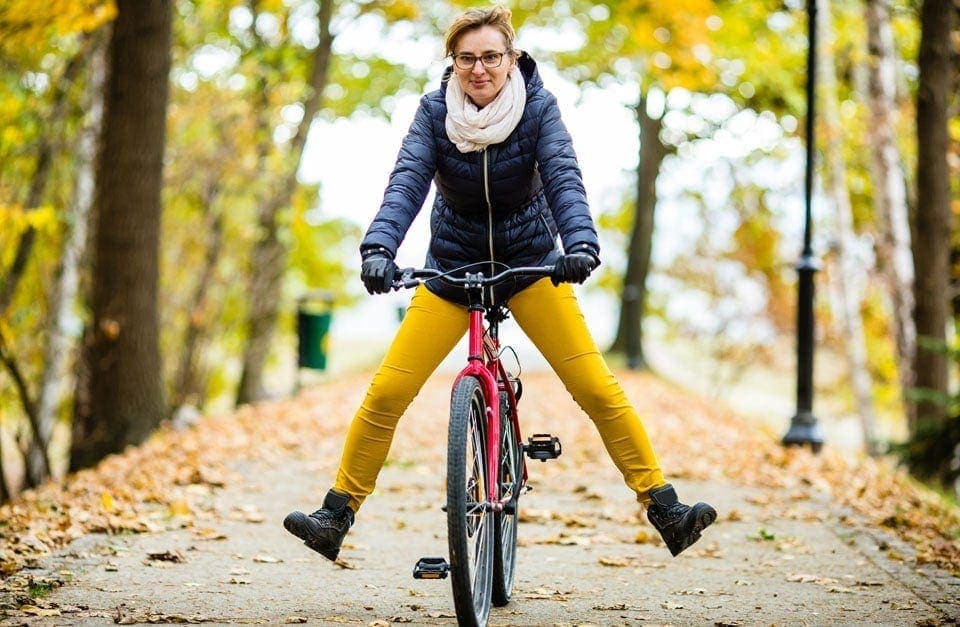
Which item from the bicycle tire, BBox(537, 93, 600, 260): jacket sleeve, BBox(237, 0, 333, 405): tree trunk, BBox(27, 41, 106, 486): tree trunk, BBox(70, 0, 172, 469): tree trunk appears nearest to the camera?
BBox(537, 93, 600, 260): jacket sleeve

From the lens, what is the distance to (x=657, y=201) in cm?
2527

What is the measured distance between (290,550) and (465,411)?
2352 mm

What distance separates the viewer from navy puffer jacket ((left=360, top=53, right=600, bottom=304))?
441cm

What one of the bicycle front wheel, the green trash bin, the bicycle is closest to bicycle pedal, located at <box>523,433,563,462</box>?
the bicycle

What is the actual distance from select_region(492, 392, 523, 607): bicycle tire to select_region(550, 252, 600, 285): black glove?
28.8 inches

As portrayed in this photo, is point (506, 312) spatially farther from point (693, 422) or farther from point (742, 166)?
point (742, 166)

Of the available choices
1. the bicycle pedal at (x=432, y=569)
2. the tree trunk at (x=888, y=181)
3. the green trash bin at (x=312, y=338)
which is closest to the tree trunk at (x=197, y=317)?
the green trash bin at (x=312, y=338)

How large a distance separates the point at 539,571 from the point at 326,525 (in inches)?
59.5

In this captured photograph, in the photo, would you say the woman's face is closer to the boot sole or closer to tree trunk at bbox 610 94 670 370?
the boot sole

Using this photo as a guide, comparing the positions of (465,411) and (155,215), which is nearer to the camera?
(465,411)

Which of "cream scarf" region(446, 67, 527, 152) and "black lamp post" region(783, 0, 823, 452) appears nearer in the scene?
"cream scarf" region(446, 67, 527, 152)

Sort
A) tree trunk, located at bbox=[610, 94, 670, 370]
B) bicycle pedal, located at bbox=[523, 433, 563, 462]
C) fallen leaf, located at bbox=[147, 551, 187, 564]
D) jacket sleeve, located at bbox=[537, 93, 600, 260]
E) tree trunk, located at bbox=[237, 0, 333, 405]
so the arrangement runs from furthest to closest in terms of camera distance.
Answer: tree trunk, located at bbox=[610, 94, 670, 370] < tree trunk, located at bbox=[237, 0, 333, 405] < fallen leaf, located at bbox=[147, 551, 187, 564] < bicycle pedal, located at bbox=[523, 433, 563, 462] < jacket sleeve, located at bbox=[537, 93, 600, 260]

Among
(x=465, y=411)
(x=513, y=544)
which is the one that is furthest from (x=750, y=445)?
(x=465, y=411)

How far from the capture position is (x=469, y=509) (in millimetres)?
4156
